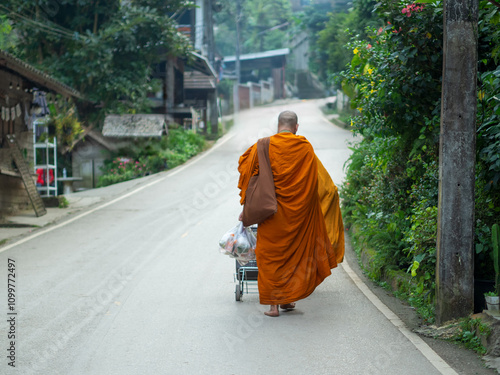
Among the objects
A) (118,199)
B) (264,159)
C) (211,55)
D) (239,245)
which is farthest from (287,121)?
(211,55)

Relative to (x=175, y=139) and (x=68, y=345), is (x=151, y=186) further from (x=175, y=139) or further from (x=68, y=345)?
(x=68, y=345)

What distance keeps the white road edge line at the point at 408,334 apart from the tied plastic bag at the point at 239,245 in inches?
59.6

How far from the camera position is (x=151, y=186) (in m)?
19.4

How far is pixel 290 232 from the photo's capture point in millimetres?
6316

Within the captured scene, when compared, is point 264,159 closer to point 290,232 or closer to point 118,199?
point 290,232

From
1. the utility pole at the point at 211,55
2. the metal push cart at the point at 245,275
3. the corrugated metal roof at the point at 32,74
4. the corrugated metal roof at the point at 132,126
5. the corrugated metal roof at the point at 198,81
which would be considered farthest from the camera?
the corrugated metal roof at the point at 198,81

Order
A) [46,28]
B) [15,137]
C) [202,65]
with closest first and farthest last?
[15,137] < [46,28] < [202,65]

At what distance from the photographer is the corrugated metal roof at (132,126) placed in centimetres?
2573

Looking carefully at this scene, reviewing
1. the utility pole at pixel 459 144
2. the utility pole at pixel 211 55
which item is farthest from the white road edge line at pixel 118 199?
the utility pole at pixel 459 144

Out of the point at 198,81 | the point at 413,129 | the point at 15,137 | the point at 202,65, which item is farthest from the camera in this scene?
the point at 198,81

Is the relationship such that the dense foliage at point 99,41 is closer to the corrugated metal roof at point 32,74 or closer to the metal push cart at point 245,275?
the corrugated metal roof at point 32,74

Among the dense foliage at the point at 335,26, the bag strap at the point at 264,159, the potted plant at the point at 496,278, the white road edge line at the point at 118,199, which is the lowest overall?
the white road edge line at the point at 118,199

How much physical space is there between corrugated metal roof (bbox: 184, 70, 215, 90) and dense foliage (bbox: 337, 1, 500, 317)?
27895 millimetres

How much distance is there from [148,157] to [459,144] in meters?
21.1
